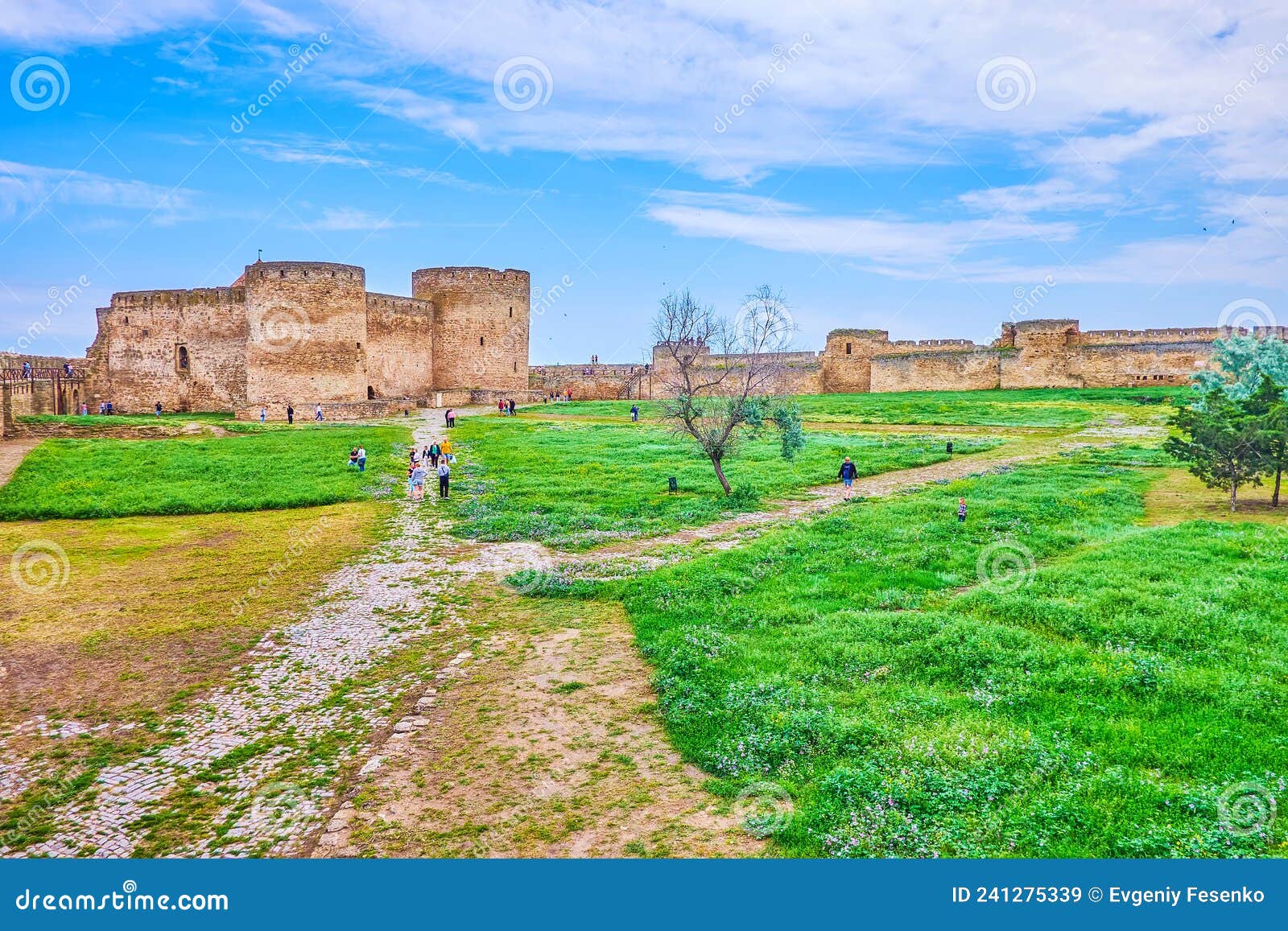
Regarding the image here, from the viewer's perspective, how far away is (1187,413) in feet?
54.2

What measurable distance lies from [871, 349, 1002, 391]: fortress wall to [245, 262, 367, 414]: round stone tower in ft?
112

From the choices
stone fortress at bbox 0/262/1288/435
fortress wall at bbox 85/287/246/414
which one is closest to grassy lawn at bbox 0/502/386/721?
stone fortress at bbox 0/262/1288/435

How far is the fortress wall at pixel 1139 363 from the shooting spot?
44344 millimetres

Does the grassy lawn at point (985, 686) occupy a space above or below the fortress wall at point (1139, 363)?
below

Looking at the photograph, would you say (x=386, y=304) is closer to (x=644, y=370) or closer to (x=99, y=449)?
(x=644, y=370)

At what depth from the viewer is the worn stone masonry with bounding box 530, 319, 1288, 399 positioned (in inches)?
1796

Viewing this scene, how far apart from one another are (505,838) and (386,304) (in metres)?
46.3
